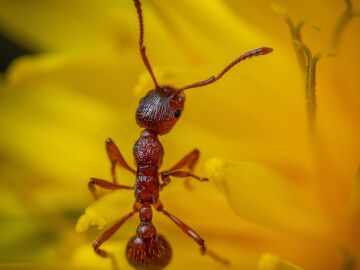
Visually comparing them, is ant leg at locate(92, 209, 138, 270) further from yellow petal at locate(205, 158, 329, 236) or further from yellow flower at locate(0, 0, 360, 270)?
yellow petal at locate(205, 158, 329, 236)

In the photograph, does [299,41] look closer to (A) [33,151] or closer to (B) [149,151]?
(B) [149,151]

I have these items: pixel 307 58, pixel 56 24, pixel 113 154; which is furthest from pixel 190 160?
pixel 56 24

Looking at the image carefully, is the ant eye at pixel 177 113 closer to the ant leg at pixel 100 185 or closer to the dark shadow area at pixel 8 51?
the ant leg at pixel 100 185

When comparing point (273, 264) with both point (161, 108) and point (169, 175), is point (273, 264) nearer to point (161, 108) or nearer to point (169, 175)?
point (169, 175)

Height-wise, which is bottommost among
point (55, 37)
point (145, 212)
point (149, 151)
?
point (145, 212)

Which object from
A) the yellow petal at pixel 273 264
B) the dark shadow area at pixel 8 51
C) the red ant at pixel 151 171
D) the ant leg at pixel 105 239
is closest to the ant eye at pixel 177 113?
the red ant at pixel 151 171

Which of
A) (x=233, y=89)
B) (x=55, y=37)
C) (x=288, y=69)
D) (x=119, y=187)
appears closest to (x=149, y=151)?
(x=119, y=187)

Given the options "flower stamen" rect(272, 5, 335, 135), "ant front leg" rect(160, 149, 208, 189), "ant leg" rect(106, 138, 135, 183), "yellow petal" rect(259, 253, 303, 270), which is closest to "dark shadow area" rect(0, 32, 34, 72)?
"ant leg" rect(106, 138, 135, 183)
